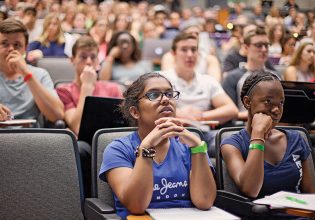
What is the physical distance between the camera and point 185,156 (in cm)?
273

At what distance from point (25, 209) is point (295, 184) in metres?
1.25

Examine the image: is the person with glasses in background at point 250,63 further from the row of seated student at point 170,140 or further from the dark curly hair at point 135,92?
the dark curly hair at point 135,92

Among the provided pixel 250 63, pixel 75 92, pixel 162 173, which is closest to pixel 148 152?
pixel 162 173

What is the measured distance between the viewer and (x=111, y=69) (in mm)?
5617

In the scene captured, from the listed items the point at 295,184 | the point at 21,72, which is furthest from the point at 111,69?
the point at 295,184

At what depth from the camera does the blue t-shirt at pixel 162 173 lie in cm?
258

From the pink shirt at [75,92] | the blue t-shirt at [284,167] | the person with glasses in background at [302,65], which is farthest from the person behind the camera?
the person with glasses in background at [302,65]

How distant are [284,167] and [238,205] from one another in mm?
337

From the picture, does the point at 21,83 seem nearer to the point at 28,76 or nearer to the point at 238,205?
the point at 28,76

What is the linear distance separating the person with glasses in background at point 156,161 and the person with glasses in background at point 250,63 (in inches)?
80.5

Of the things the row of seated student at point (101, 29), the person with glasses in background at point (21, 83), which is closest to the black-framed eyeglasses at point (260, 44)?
the row of seated student at point (101, 29)

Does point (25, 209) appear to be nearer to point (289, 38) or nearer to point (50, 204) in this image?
point (50, 204)

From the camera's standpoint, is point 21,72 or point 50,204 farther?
point 21,72

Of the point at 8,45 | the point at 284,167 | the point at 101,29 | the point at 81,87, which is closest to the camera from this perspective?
the point at 284,167
